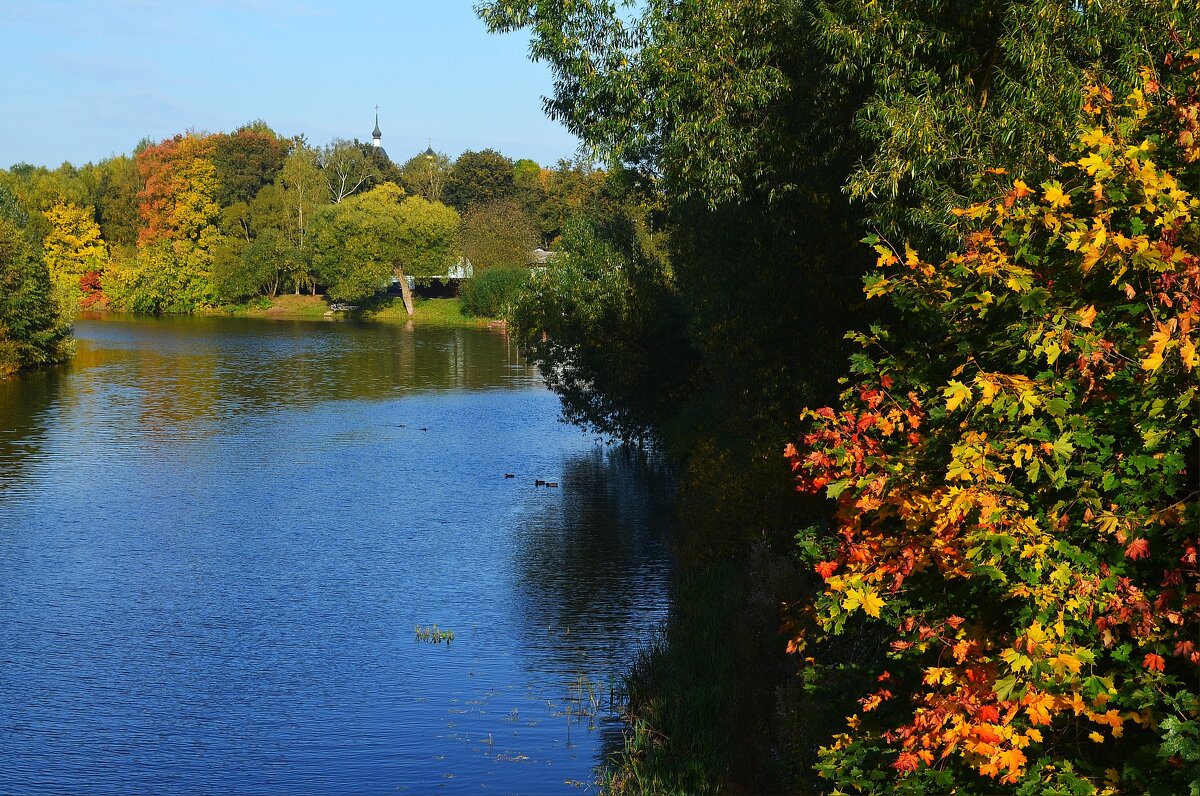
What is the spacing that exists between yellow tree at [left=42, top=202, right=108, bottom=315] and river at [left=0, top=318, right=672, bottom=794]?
68.7 m

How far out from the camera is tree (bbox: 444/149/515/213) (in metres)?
128

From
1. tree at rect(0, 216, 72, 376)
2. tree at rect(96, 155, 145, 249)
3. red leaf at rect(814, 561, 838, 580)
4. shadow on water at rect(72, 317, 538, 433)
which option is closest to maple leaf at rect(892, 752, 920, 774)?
red leaf at rect(814, 561, 838, 580)

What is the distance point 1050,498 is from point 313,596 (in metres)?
18.6

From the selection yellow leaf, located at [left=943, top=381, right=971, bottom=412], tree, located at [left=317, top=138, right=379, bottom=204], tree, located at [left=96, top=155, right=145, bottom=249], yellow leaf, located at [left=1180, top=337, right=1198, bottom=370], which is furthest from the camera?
tree, located at [left=317, top=138, right=379, bottom=204]

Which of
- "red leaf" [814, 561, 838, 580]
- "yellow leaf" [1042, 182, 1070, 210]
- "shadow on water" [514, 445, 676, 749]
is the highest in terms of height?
"yellow leaf" [1042, 182, 1070, 210]

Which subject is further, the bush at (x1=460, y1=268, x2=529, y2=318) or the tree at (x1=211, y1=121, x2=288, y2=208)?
the tree at (x1=211, y1=121, x2=288, y2=208)

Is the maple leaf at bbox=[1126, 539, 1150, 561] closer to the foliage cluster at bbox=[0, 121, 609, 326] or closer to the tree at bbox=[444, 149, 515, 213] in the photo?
the foliage cluster at bbox=[0, 121, 609, 326]

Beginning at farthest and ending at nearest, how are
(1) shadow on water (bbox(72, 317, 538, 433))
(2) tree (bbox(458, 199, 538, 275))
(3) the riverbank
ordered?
(2) tree (bbox(458, 199, 538, 275)) → (3) the riverbank → (1) shadow on water (bbox(72, 317, 538, 433))

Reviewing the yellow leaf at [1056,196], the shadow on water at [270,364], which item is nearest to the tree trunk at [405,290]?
the shadow on water at [270,364]

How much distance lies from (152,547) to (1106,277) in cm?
2412

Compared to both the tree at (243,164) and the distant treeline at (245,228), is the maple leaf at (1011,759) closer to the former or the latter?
the distant treeline at (245,228)

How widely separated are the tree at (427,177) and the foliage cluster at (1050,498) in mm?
124959

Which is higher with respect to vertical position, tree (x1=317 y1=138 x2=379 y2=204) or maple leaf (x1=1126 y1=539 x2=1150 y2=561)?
tree (x1=317 y1=138 x2=379 y2=204)

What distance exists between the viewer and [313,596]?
23.1 metres
